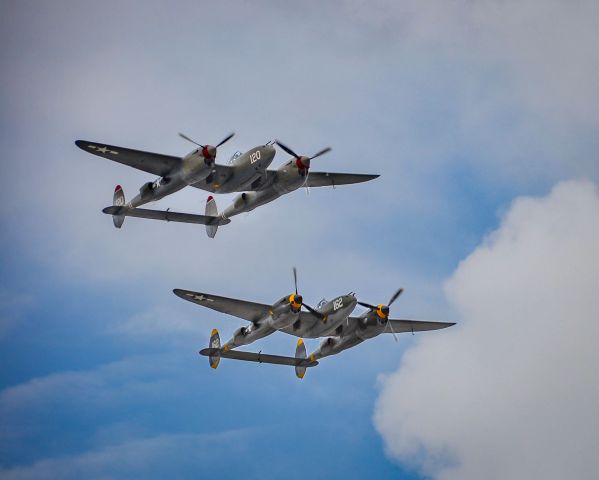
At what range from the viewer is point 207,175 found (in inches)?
2761

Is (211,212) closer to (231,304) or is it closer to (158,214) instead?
(158,214)

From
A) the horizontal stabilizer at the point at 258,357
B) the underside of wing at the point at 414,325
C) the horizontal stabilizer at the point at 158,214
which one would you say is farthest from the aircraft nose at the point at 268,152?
the underside of wing at the point at 414,325

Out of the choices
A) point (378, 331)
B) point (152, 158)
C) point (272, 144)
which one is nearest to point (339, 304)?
point (378, 331)

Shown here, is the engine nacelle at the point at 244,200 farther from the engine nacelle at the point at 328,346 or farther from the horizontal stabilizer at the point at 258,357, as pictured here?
the engine nacelle at the point at 328,346

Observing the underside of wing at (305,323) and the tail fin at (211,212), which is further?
the tail fin at (211,212)

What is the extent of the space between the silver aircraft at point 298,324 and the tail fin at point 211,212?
21.8 feet

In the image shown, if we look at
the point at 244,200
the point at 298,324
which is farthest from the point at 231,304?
the point at 244,200

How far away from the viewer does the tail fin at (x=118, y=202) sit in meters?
74.4

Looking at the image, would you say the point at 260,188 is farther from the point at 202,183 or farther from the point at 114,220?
the point at 114,220

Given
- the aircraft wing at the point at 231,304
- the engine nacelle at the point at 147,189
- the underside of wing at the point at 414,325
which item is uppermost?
the engine nacelle at the point at 147,189

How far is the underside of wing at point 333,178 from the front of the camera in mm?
79750

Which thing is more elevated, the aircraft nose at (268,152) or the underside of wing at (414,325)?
the aircraft nose at (268,152)

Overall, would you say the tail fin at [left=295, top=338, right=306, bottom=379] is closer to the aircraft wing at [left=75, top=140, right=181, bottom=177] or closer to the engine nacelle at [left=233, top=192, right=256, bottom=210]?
the engine nacelle at [left=233, top=192, right=256, bottom=210]

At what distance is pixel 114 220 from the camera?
244ft
